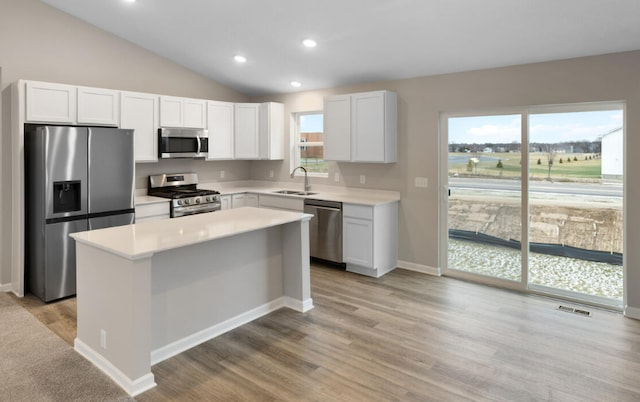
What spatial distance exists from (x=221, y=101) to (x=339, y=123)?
2.03 metres

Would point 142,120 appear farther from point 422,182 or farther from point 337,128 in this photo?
point 422,182

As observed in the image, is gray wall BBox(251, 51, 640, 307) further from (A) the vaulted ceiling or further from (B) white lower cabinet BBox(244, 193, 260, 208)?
(B) white lower cabinet BBox(244, 193, 260, 208)

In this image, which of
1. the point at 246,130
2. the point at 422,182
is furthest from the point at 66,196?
the point at 422,182

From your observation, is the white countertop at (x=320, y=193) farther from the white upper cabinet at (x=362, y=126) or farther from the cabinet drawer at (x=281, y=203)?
the white upper cabinet at (x=362, y=126)

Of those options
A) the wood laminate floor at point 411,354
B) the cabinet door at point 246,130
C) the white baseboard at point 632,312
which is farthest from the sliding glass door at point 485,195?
the cabinet door at point 246,130

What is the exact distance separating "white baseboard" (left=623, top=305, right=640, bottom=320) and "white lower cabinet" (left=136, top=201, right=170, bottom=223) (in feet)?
16.3

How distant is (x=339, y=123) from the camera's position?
5.48 metres

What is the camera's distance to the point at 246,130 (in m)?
6.38

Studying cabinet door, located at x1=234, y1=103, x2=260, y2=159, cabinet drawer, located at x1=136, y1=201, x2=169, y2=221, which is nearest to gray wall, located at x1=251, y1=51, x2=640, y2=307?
cabinet door, located at x1=234, y1=103, x2=260, y2=159

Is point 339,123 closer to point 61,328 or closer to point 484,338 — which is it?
point 484,338

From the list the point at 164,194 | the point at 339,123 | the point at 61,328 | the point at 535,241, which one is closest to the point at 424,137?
the point at 339,123

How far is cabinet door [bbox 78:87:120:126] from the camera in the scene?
14.9ft

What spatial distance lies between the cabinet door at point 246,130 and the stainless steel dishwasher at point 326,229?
55.6 inches

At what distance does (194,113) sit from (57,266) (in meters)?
2.56
